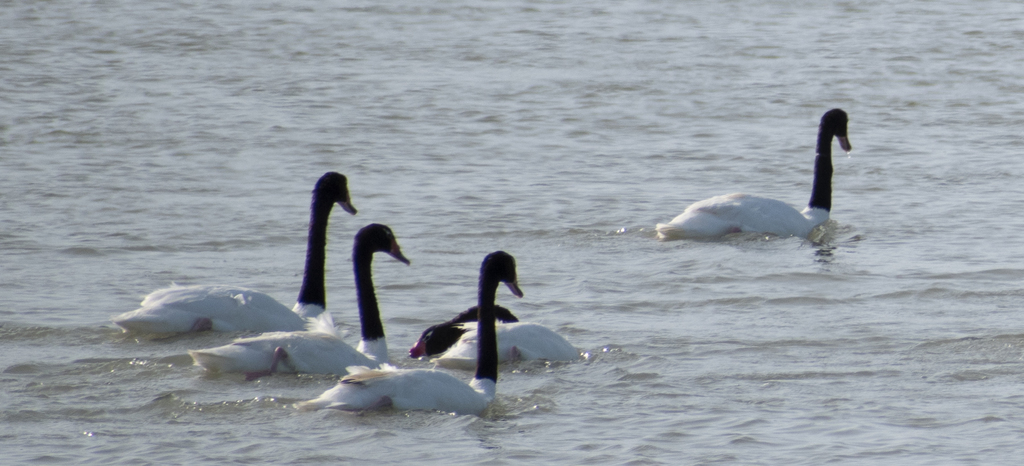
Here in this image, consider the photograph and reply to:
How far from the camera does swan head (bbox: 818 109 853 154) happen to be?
12.9m

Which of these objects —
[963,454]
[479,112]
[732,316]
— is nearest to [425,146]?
[479,112]

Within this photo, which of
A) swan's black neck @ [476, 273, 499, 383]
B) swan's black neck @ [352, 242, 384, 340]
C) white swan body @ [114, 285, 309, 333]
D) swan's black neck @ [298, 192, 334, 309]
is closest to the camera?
swan's black neck @ [476, 273, 499, 383]

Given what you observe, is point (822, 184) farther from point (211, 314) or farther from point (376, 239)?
point (211, 314)

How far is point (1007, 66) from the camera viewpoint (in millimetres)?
21922

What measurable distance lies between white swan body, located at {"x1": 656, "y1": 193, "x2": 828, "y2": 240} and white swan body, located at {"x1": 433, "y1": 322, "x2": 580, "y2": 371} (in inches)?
141

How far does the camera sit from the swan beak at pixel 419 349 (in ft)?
26.2

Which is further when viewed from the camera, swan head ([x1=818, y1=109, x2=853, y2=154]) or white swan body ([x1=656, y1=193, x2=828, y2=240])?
swan head ([x1=818, y1=109, x2=853, y2=154])

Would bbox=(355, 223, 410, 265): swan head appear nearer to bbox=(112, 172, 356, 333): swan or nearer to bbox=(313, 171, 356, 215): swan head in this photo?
bbox=(112, 172, 356, 333): swan

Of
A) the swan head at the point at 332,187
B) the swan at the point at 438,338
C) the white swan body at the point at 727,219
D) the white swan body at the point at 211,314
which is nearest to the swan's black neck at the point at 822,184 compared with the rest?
the white swan body at the point at 727,219

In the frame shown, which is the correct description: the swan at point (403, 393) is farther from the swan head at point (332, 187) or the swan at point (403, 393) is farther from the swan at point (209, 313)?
the swan head at point (332, 187)

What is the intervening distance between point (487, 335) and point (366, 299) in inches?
37.3

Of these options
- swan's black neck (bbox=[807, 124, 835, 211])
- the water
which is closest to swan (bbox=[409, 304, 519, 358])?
the water

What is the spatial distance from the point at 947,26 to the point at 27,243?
62.4 ft

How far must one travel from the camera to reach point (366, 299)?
788cm
